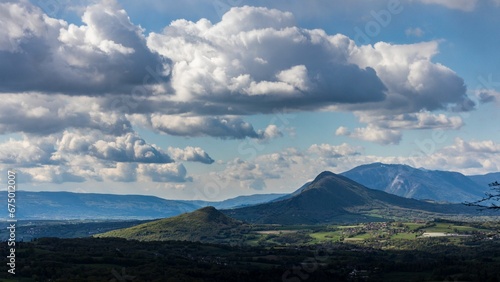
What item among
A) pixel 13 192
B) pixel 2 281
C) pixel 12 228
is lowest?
pixel 2 281

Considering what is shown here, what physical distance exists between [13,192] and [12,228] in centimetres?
1228

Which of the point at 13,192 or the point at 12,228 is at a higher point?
the point at 13,192

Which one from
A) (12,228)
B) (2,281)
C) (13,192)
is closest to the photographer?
(13,192)

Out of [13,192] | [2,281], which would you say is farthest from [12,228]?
[2,281]

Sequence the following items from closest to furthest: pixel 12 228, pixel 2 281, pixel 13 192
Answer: pixel 13 192 < pixel 12 228 < pixel 2 281

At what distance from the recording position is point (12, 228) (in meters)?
115

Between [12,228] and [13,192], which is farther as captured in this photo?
[12,228]

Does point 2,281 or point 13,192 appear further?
point 2,281

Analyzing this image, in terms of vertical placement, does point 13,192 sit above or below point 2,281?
above

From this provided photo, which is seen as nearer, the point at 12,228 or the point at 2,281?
the point at 12,228

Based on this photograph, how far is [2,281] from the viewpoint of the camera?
7840 inches

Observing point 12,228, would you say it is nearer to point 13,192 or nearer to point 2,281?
point 13,192

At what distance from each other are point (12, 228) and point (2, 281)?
100017 mm

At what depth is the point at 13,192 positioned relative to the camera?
350 feet
